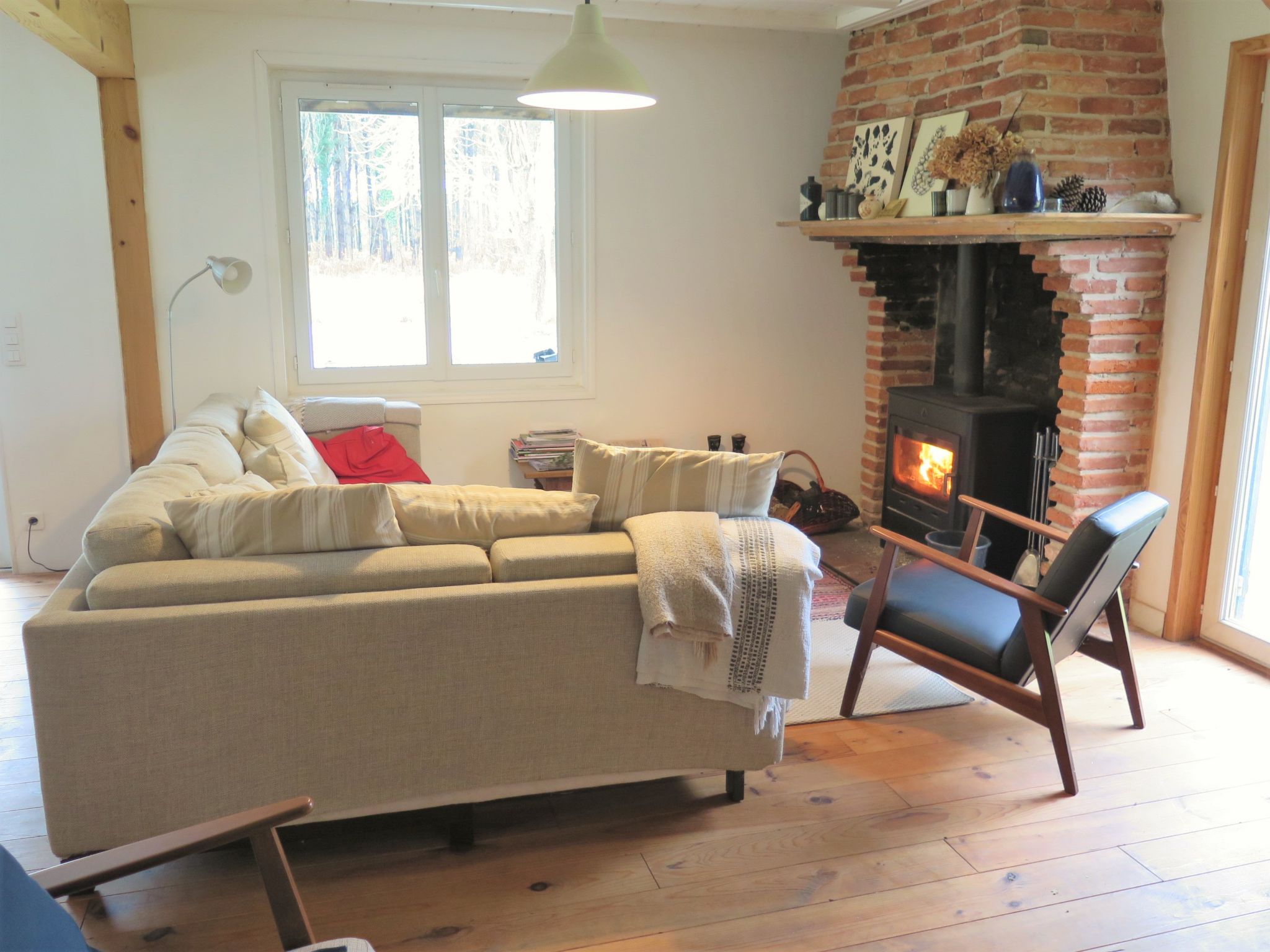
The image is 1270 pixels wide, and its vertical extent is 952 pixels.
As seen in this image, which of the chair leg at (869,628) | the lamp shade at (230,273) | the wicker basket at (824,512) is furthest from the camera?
the wicker basket at (824,512)

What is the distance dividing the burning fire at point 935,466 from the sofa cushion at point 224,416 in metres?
2.93

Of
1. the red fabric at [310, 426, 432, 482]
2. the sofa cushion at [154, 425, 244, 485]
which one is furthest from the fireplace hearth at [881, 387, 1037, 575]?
the sofa cushion at [154, 425, 244, 485]

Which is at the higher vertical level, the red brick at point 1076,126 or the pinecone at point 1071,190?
the red brick at point 1076,126

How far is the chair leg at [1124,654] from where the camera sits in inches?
127

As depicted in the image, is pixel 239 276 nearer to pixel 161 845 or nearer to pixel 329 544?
pixel 329 544

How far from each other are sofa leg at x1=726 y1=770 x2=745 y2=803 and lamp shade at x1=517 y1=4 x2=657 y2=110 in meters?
1.83

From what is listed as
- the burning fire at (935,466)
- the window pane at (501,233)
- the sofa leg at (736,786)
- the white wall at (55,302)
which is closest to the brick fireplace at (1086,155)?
the burning fire at (935,466)

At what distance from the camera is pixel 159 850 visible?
1.64m

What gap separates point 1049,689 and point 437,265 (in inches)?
135

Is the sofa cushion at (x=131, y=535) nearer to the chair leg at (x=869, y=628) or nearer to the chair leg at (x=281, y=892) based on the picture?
the chair leg at (x=281, y=892)

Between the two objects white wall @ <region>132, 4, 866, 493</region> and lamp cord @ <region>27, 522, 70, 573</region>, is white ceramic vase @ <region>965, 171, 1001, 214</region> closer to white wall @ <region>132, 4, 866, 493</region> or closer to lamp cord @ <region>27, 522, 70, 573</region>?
white wall @ <region>132, 4, 866, 493</region>

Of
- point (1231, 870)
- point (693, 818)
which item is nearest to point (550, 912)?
point (693, 818)

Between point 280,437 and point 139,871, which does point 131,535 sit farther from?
point 280,437

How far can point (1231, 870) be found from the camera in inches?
101
